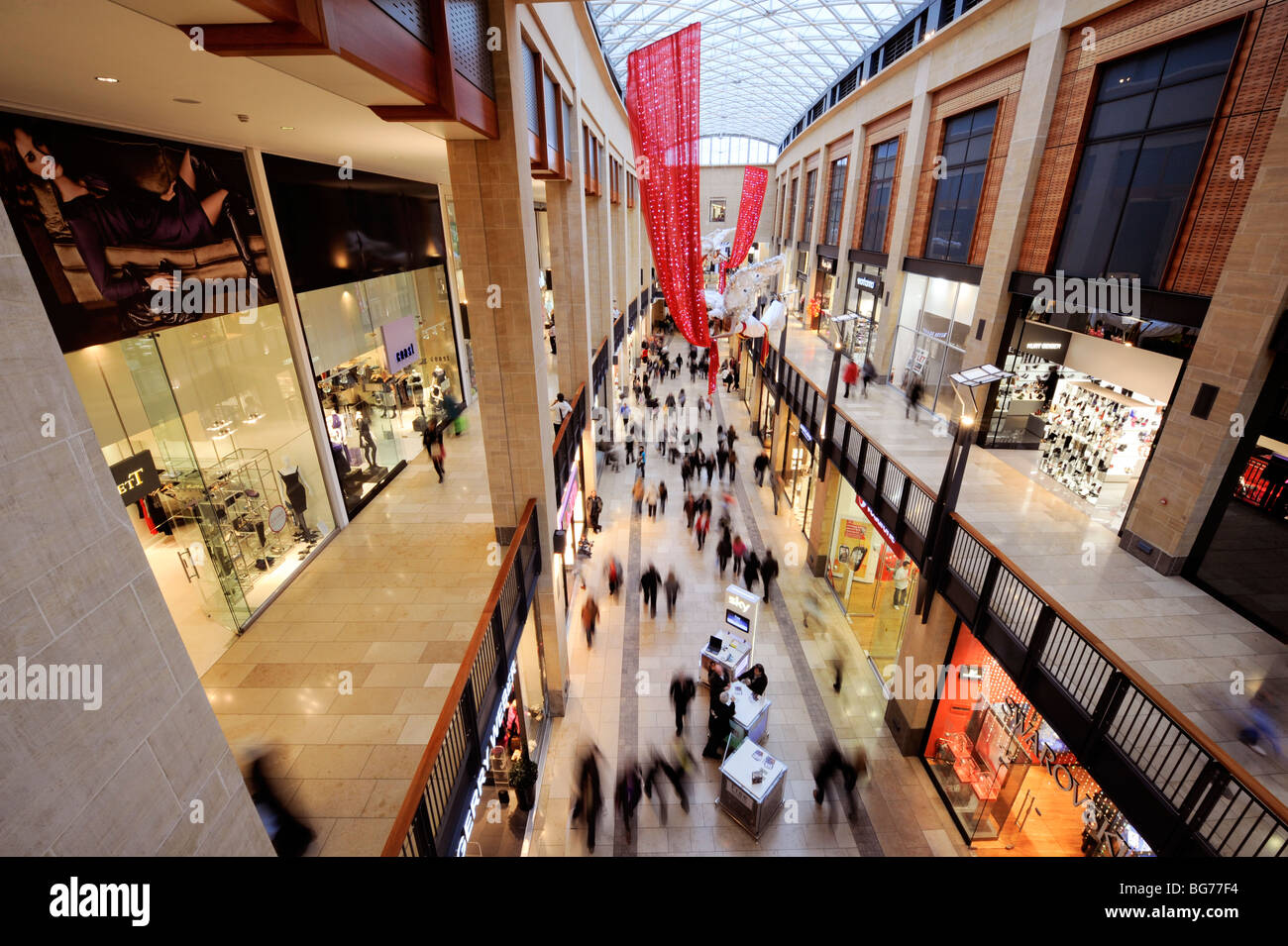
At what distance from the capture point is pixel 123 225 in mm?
6273

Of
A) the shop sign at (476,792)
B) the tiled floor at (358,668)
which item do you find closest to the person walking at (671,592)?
the tiled floor at (358,668)

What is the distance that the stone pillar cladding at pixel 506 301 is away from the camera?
6.91 m

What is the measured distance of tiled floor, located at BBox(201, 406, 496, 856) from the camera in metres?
5.58

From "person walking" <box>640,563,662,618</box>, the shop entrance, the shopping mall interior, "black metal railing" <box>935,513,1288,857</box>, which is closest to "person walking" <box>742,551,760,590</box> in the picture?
the shopping mall interior

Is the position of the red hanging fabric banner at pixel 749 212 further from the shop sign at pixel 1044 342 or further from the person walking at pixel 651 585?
the person walking at pixel 651 585

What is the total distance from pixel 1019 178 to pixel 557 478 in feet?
35.4

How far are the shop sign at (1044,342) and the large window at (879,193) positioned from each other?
321 inches

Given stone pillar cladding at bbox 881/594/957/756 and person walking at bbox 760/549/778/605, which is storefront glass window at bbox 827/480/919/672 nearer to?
stone pillar cladding at bbox 881/594/957/756

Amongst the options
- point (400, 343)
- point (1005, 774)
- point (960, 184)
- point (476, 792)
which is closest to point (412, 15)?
point (476, 792)

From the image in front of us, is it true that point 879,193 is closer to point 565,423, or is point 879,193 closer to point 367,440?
point 565,423

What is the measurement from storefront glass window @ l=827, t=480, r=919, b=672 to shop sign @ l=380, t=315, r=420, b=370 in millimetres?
10710

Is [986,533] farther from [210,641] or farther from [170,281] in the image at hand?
[170,281]
